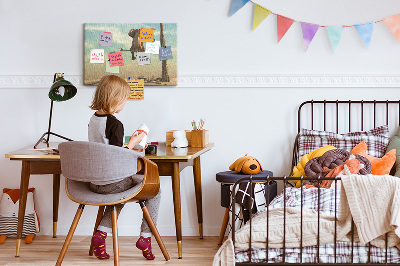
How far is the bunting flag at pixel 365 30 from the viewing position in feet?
12.0

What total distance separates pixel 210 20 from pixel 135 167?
1.46 meters

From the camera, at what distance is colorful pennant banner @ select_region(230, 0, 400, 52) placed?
12.0 ft

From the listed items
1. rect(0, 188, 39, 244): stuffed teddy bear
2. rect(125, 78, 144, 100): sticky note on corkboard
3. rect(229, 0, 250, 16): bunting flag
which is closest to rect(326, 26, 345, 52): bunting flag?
rect(229, 0, 250, 16): bunting flag

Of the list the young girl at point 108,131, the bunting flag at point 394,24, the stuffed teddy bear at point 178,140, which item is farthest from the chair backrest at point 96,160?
the bunting flag at point 394,24

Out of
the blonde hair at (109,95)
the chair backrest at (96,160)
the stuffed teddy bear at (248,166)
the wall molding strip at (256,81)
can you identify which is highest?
the wall molding strip at (256,81)

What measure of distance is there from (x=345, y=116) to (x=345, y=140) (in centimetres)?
26

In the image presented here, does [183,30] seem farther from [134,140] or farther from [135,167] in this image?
[135,167]

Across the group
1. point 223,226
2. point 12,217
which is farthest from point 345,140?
point 12,217

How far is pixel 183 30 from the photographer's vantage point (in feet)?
12.3

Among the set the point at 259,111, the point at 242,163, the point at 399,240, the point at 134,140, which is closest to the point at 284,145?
the point at 259,111

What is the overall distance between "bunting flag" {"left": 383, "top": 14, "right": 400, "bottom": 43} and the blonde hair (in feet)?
6.33

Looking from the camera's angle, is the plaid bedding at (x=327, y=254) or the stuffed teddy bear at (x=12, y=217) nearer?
the plaid bedding at (x=327, y=254)

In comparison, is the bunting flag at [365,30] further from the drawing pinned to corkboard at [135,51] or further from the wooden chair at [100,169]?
the wooden chair at [100,169]

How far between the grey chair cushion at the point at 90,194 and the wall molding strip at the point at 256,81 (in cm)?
113
